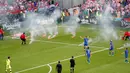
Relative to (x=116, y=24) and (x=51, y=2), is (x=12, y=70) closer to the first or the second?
(x=116, y=24)

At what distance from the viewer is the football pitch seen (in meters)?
32.5

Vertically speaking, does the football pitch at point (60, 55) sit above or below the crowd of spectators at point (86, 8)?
below

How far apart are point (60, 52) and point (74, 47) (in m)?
3.21

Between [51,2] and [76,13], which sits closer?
[76,13]

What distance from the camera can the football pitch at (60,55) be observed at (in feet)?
107

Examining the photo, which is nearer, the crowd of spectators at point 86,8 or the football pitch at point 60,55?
the football pitch at point 60,55

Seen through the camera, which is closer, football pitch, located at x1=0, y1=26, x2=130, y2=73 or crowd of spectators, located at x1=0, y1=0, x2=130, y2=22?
football pitch, located at x1=0, y1=26, x2=130, y2=73

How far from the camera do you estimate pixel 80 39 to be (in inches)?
1864

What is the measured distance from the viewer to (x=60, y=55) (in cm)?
3803

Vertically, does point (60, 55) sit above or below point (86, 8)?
below

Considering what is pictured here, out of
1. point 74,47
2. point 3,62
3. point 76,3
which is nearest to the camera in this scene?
point 3,62

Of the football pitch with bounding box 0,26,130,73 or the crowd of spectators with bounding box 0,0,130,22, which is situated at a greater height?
the crowd of spectators with bounding box 0,0,130,22

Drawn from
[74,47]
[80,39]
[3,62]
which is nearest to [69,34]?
[80,39]

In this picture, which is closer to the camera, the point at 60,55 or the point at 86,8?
the point at 60,55
